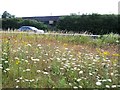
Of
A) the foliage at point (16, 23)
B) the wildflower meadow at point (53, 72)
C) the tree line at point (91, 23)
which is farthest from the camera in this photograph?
the foliage at point (16, 23)

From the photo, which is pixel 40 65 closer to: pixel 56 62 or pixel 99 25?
pixel 56 62

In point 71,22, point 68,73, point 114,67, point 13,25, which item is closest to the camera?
point 68,73

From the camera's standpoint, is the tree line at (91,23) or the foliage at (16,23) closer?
the tree line at (91,23)

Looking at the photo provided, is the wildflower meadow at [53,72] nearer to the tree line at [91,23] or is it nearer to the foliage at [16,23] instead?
the tree line at [91,23]

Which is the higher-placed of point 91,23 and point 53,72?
point 91,23

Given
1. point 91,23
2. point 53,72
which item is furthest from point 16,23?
point 53,72

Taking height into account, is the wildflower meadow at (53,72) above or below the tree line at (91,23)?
below

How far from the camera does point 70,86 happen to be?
3760mm

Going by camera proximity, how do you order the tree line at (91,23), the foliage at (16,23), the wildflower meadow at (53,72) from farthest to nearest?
the foliage at (16,23), the tree line at (91,23), the wildflower meadow at (53,72)

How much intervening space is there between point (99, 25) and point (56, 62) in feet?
65.7

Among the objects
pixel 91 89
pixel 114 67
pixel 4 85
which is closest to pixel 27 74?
pixel 4 85

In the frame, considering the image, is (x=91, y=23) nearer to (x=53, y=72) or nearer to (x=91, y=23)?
(x=91, y=23)

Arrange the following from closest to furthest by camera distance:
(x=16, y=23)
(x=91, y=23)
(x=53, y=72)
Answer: (x=53, y=72) < (x=91, y=23) < (x=16, y=23)

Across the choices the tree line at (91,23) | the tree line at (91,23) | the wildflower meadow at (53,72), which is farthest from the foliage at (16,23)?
the wildflower meadow at (53,72)
